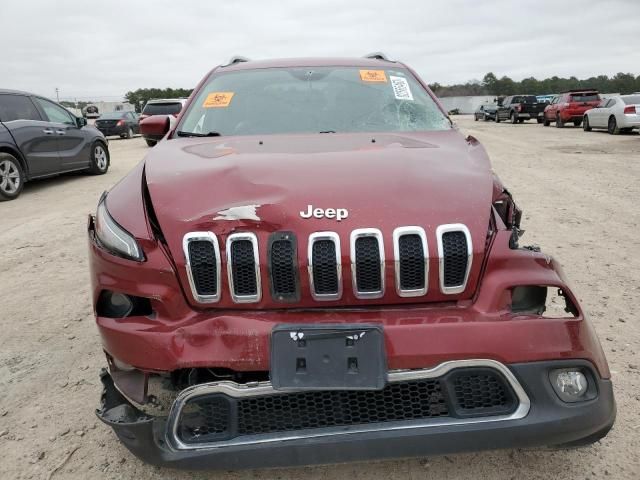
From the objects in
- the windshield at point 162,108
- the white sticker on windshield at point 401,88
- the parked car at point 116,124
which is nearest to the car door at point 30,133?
the white sticker on windshield at point 401,88

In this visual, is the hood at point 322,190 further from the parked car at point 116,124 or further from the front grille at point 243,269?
the parked car at point 116,124

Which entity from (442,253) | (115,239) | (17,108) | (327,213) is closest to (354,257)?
(327,213)

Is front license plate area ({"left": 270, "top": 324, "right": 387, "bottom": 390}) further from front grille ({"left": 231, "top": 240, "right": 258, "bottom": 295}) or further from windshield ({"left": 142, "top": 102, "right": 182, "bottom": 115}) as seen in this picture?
windshield ({"left": 142, "top": 102, "right": 182, "bottom": 115})

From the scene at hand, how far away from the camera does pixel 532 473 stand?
2143mm

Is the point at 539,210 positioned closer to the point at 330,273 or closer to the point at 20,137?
the point at 330,273

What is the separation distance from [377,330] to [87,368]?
2.04m

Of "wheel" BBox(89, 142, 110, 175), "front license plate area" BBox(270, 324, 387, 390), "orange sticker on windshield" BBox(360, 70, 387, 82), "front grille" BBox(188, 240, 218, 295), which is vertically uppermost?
"orange sticker on windshield" BBox(360, 70, 387, 82)

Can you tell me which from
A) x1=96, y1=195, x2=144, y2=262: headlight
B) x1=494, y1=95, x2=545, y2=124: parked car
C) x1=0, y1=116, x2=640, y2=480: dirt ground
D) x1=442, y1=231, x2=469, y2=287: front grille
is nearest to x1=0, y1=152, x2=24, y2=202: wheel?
x1=0, y1=116, x2=640, y2=480: dirt ground

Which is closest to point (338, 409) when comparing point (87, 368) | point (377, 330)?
point (377, 330)

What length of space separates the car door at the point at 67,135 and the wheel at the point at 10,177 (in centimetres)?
109

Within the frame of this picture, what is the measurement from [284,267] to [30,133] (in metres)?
8.55

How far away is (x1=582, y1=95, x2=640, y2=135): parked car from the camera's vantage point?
55.7 feet

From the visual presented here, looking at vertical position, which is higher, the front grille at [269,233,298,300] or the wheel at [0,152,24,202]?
the front grille at [269,233,298,300]

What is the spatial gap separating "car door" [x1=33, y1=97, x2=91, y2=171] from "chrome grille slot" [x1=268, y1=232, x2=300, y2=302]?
353 inches
